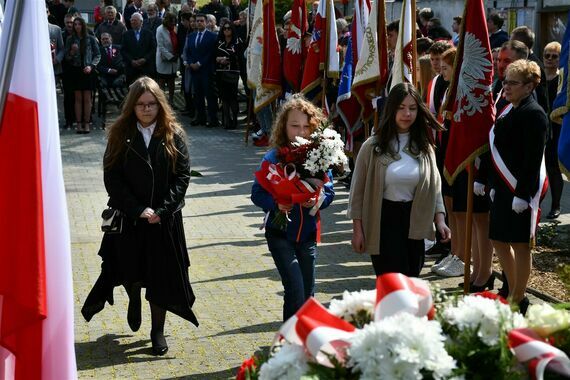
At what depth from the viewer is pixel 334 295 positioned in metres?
9.09

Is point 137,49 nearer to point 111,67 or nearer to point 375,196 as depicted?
point 111,67

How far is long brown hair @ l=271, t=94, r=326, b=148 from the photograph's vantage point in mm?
7082

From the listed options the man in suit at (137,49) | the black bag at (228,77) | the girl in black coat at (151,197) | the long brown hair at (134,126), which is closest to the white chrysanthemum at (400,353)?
the girl in black coat at (151,197)

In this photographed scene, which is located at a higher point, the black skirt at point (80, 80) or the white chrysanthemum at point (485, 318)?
the white chrysanthemum at point (485, 318)

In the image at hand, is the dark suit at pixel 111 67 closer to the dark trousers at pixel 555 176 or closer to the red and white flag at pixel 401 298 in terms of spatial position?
the dark trousers at pixel 555 176

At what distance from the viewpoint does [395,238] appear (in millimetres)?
7074

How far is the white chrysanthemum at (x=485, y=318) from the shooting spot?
9.88ft

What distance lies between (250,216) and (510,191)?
539 centimetres

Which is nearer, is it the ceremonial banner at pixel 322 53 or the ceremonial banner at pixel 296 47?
the ceremonial banner at pixel 322 53

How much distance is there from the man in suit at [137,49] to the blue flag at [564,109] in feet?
46.7

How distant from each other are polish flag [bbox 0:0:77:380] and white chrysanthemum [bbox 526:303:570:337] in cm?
259

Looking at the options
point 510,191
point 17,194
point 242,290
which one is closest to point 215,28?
point 242,290

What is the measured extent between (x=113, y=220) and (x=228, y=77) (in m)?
13.7

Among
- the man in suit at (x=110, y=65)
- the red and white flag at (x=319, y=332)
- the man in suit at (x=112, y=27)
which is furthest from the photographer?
the man in suit at (x=112, y=27)
